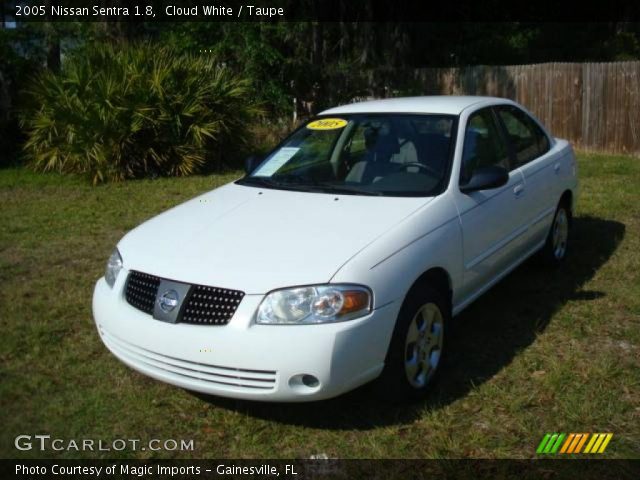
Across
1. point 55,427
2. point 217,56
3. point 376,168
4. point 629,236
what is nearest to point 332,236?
point 376,168

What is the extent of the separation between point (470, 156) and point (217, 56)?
39.0ft

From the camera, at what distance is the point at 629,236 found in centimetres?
725

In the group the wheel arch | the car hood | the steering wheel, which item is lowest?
→ the wheel arch

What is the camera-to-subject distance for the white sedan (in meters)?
3.37

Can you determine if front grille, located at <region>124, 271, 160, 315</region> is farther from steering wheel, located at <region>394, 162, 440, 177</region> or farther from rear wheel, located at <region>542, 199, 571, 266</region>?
rear wheel, located at <region>542, 199, 571, 266</region>

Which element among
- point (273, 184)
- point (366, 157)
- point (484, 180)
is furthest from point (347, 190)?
point (484, 180)

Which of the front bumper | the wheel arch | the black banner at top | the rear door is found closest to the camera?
the front bumper

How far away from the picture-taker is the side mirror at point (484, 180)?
4.39 m

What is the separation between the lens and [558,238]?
6234 mm

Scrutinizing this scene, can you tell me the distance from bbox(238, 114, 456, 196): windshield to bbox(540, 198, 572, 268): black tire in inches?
70.8

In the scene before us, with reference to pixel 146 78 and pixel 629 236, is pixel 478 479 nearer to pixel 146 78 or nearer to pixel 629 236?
pixel 629 236

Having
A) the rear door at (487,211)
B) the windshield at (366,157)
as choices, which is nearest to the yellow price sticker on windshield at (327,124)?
the windshield at (366,157)

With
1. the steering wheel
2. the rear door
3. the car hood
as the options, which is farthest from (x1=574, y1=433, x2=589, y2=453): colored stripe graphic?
the steering wheel

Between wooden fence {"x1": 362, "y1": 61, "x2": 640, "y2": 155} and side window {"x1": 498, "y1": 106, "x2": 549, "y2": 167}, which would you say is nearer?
side window {"x1": 498, "y1": 106, "x2": 549, "y2": 167}
